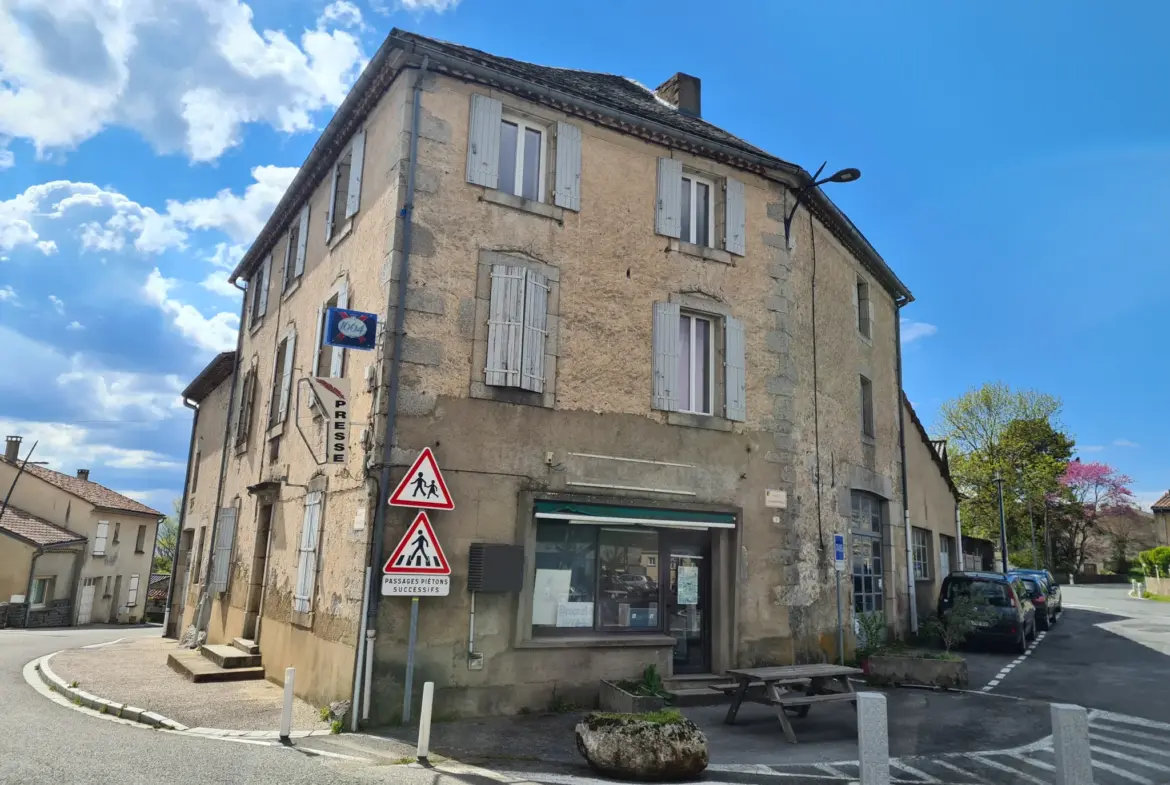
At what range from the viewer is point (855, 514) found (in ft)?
47.5

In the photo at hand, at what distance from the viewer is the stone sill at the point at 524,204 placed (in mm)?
9984

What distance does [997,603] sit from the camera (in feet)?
51.4

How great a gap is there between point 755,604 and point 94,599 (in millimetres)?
35315

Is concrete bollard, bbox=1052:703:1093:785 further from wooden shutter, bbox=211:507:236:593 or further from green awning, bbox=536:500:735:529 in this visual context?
wooden shutter, bbox=211:507:236:593

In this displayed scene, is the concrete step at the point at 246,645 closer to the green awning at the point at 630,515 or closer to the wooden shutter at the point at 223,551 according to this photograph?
the wooden shutter at the point at 223,551

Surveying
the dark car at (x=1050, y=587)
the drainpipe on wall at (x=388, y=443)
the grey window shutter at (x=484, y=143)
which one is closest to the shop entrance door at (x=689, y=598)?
the drainpipe on wall at (x=388, y=443)

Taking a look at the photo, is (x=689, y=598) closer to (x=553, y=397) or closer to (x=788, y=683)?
(x=788, y=683)

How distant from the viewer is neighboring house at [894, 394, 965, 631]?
57.9 feet

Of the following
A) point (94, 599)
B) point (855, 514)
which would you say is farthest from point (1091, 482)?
point (94, 599)

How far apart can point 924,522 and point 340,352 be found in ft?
47.9

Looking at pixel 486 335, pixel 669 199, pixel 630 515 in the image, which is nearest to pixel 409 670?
pixel 630 515

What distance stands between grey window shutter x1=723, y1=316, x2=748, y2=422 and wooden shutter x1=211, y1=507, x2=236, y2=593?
1018 centimetres

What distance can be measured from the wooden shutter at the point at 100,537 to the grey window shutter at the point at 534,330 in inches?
1334

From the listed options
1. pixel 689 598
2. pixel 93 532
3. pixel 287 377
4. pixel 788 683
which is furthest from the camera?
pixel 93 532
